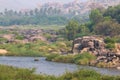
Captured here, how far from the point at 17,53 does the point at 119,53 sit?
31414mm

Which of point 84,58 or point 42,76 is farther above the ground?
→ point 42,76

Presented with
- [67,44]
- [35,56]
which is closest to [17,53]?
[35,56]

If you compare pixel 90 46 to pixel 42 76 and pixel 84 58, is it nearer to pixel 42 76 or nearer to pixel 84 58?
pixel 84 58

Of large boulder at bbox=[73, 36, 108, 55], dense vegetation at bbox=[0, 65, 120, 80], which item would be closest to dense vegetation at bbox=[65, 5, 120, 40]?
large boulder at bbox=[73, 36, 108, 55]

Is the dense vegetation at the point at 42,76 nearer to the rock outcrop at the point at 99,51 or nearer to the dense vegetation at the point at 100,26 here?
the rock outcrop at the point at 99,51

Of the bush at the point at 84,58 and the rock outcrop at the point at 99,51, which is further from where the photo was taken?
the bush at the point at 84,58

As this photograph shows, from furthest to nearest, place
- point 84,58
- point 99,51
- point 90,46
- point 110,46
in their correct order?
point 90,46 → point 110,46 → point 99,51 → point 84,58

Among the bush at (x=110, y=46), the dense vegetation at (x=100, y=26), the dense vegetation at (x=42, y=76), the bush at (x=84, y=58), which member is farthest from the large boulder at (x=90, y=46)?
the dense vegetation at (x=42, y=76)

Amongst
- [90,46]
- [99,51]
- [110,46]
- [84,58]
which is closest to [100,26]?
[90,46]

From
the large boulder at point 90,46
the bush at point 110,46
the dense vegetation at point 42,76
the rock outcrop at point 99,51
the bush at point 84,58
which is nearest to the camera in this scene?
the dense vegetation at point 42,76

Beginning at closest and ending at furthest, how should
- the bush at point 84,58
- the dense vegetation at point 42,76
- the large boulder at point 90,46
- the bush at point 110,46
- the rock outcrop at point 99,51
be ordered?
the dense vegetation at point 42,76
the rock outcrop at point 99,51
the bush at point 84,58
the large boulder at point 90,46
the bush at point 110,46

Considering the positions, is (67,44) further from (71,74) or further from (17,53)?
(71,74)

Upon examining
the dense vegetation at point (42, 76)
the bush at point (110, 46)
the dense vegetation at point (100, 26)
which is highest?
the dense vegetation at point (42, 76)

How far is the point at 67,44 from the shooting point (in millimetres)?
119062
